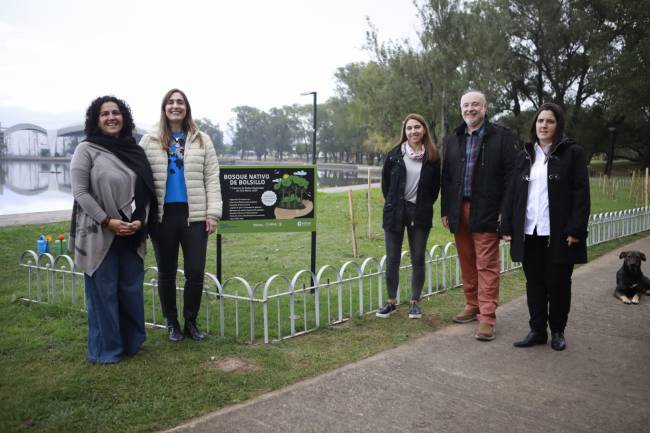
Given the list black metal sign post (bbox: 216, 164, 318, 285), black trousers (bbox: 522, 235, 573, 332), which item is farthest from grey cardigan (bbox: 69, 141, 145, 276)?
black trousers (bbox: 522, 235, 573, 332)

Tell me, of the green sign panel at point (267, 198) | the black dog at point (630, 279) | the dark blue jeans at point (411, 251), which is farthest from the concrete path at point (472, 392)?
the green sign panel at point (267, 198)

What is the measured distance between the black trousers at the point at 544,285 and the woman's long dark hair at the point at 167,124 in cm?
273

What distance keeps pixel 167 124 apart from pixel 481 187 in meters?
2.55

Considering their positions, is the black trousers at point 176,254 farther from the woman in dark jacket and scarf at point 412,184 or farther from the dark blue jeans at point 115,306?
the woman in dark jacket and scarf at point 412,184

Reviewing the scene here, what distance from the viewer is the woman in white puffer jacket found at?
13.7 ft

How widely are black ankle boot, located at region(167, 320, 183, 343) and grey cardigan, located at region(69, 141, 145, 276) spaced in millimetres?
831

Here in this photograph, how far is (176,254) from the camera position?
4320mm

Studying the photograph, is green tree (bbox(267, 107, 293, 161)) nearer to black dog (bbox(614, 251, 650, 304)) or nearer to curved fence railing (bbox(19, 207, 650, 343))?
curved fence railing (bbox(19, 207, 650, 343))

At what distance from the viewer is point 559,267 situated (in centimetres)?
417

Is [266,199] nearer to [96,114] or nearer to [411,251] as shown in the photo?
[411,251]


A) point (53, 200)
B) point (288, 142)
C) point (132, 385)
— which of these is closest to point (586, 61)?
point (53, 200)

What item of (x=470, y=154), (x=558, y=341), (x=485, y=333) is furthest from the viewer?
(x=470, y=154)

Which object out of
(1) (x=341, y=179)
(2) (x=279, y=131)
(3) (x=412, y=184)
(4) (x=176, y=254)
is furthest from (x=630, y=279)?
(2) (x=279, y=131)

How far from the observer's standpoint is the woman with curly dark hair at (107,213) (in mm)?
3893
